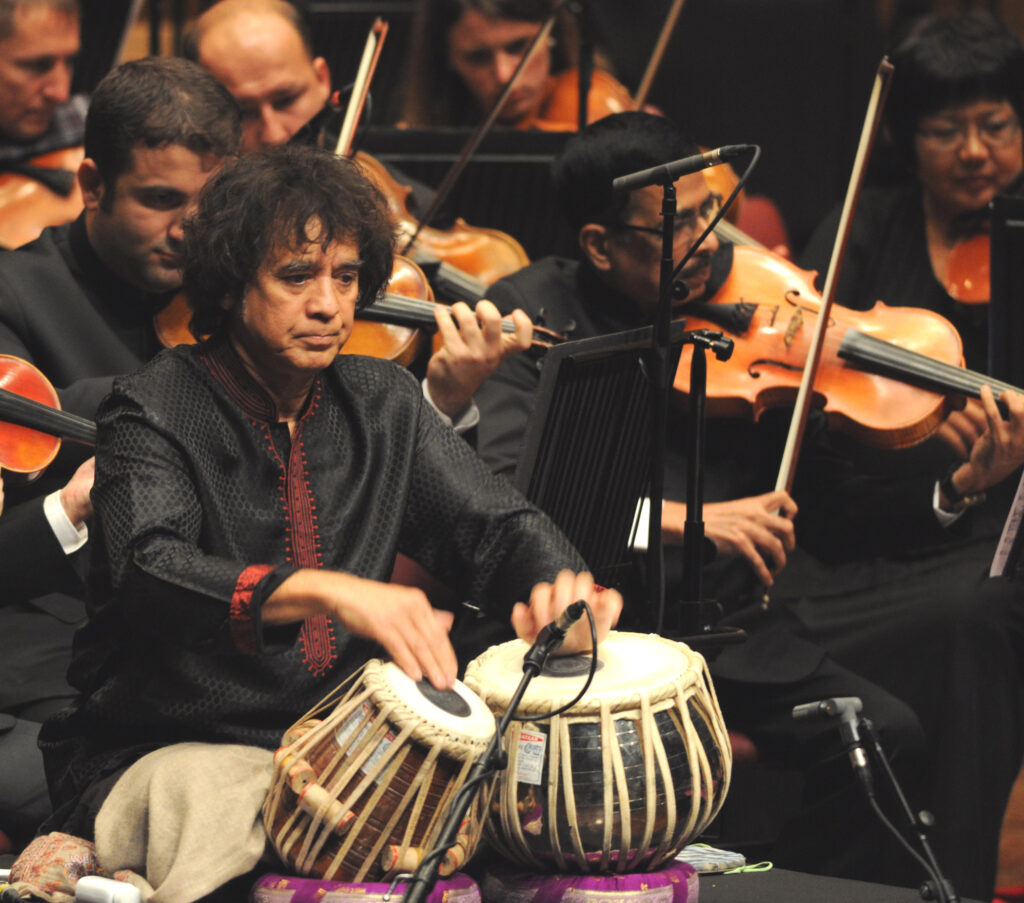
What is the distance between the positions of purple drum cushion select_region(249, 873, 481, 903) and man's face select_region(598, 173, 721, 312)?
52.1 inches

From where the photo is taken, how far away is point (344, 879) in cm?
172

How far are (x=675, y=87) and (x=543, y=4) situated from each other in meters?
1.48

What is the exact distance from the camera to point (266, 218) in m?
1.95

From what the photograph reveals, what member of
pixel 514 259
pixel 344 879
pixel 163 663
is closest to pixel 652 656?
pixel 344 879

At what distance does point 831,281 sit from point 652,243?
1.21 feet

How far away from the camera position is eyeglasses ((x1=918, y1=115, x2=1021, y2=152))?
329 centimetres

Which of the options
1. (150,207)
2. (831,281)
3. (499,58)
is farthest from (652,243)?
(499,58)

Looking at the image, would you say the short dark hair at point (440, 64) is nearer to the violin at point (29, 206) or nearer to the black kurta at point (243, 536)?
the violin at point (29, 206)

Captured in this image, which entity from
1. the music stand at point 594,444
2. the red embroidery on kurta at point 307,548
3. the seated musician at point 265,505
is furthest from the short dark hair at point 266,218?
the music stand at point 594,444

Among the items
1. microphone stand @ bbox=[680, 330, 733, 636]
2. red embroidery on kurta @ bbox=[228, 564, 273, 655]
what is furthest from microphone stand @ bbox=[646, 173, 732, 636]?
red embroidery on kurta @ bbox=[228, 564, 273, 655]

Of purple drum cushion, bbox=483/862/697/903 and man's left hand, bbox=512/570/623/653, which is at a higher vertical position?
man's left hand, bbox=512/570/623/653

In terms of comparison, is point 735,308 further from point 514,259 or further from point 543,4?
point 543,4

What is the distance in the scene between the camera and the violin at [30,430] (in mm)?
2258

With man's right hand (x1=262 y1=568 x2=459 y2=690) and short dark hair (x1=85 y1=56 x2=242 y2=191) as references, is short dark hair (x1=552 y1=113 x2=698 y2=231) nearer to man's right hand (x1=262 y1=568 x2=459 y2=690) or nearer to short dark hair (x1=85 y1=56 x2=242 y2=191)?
short dark hair (x1=85 y1=56 x2=242 y2=191)
